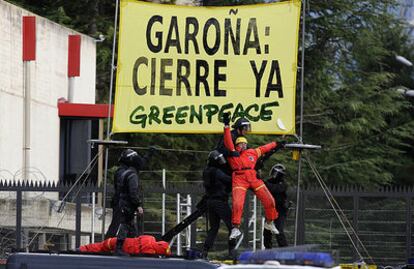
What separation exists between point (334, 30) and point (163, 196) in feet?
75.9

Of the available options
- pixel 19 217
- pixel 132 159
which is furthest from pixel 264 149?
pixel 19 217

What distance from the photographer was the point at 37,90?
105 ft

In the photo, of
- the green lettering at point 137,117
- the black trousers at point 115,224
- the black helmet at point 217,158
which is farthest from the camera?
the green lettering at point 137,117

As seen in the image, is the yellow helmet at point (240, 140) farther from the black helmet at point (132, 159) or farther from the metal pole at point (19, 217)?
the metal pole at point (19, 217)

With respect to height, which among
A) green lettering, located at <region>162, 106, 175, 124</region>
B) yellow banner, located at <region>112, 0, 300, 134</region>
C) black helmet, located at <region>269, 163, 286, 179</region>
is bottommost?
black helmet, located at <region>269, 163, 286, 179</region>

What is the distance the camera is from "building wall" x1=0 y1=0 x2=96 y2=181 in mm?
30672

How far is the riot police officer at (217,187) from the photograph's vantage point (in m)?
21.0

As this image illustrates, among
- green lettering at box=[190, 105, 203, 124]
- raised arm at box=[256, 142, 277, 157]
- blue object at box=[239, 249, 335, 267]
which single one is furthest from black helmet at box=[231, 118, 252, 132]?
blue object at box=[239, 249, 335, 267]

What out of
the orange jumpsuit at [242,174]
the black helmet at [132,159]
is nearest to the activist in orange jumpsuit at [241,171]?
the orange jumpsuit at [242,174]

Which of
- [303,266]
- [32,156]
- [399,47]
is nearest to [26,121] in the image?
[32,156]

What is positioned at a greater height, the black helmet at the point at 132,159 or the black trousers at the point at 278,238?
the black helmet at the point at 132,159

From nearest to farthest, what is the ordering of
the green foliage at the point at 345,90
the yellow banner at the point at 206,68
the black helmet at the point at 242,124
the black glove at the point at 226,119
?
A: the black helmet at the point at 242,124 < the black glove at the point at 226,119 < the yellow banner at the point at 206,68 < the green foliage at the point at 345,90

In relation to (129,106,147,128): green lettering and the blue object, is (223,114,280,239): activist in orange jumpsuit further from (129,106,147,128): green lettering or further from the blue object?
the blue object

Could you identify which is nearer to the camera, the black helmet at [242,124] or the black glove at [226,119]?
the black helmet at [242,124]
